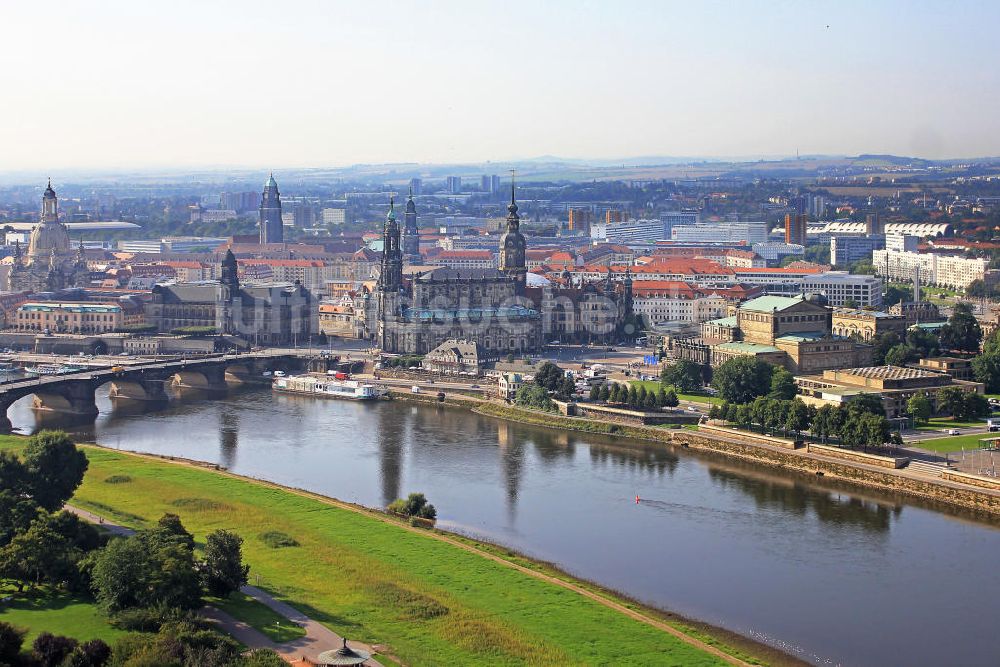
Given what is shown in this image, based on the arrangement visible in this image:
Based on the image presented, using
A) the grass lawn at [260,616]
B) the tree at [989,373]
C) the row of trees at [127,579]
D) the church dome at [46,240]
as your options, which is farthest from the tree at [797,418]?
the church dome at [46,240]

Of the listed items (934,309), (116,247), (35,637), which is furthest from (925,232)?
(35,637)

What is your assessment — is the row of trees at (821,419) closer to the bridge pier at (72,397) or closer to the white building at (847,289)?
the bridge pier at (72,397)

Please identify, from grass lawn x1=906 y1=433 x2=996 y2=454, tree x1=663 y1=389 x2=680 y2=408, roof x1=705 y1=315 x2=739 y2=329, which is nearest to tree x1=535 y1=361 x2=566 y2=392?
tree x1=663 y1=389 x2=680 y2=408

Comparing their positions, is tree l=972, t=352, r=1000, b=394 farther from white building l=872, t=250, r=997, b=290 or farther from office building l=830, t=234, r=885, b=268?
office building l=830, t=234, r=885, b=268

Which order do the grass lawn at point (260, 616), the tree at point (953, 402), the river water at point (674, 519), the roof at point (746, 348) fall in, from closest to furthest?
the grass lawn at point (260, 616) < the river water at point (674, 519) < the tree at point (953, 402) < the roof at point (746, 348)

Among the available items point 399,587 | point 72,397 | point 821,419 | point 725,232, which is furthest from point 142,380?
point 725,232

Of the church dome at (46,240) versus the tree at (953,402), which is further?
the church dome at (46,240)
